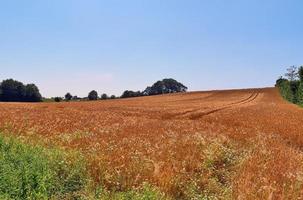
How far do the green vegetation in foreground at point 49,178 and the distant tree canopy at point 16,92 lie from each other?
10188 centimetres

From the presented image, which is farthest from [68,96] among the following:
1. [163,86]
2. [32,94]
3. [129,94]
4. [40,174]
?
[40,174]

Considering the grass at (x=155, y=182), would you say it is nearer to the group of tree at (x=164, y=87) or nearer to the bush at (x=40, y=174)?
the bush at (x=40, y=174)

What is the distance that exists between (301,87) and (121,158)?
57.8m

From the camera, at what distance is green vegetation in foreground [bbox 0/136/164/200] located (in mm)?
6629

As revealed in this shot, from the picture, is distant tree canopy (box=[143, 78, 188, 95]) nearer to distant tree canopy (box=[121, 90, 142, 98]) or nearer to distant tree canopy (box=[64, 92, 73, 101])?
distant tree canopy (box=[121, 90, 142, 98])

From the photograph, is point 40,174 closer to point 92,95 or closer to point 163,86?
point 92,95

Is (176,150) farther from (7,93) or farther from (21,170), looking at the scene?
(7,93)

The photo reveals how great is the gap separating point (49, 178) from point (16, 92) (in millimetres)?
104672

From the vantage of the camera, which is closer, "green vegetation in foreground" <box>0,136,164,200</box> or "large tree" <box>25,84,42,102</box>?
"green vegetation in foreground" <box>0,136,164,200</box>

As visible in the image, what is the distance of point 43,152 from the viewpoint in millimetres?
9266

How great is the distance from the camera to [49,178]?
7.07 metres

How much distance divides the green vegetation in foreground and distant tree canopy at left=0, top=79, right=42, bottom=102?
101882mm

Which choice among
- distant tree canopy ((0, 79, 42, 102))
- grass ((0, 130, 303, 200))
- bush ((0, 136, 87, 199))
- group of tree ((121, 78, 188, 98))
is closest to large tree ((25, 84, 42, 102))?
distant tree canopy ((0, 79, 42, 102))

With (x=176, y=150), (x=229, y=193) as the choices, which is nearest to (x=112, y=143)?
(x=176, y=150)
